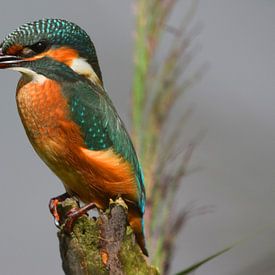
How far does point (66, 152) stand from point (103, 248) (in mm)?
217

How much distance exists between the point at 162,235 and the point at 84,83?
76 centimetres

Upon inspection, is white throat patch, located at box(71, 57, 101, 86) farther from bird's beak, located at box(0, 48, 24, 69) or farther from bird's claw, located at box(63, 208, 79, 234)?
bird's claw, located at box(63, 208, 79, 234)

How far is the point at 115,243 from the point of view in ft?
6.42

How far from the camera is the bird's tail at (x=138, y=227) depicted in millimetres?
2111

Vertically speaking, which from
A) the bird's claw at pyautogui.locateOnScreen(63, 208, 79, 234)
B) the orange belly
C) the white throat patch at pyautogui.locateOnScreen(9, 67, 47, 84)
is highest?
the white throat patch at pyautogui.locateOnScreen(9, 67, 47, 84)

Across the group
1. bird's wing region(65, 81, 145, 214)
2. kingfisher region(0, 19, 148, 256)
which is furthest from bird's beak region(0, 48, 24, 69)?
bird's wing region(65, 81, 145, 214)

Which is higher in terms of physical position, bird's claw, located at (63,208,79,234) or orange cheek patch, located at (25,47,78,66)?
orange cheek patch, located at (25,47,78,66)

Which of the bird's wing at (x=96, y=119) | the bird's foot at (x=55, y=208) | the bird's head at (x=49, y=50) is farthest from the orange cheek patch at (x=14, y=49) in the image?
the bird's foot at (x=55, y=208)

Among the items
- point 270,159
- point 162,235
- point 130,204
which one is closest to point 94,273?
point 130,204

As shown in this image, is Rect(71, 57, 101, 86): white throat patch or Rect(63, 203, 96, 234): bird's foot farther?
Rect(71, 57, 101, 86): white throat patch

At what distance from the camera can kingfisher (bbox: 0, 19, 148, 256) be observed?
2.08 meters

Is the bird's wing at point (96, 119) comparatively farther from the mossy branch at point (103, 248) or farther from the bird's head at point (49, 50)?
the mossy branch at point (103, 248)

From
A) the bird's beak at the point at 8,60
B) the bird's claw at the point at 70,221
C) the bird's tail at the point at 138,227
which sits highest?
the bird's beak at the point at 8,60

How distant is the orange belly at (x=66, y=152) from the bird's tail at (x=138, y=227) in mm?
30
